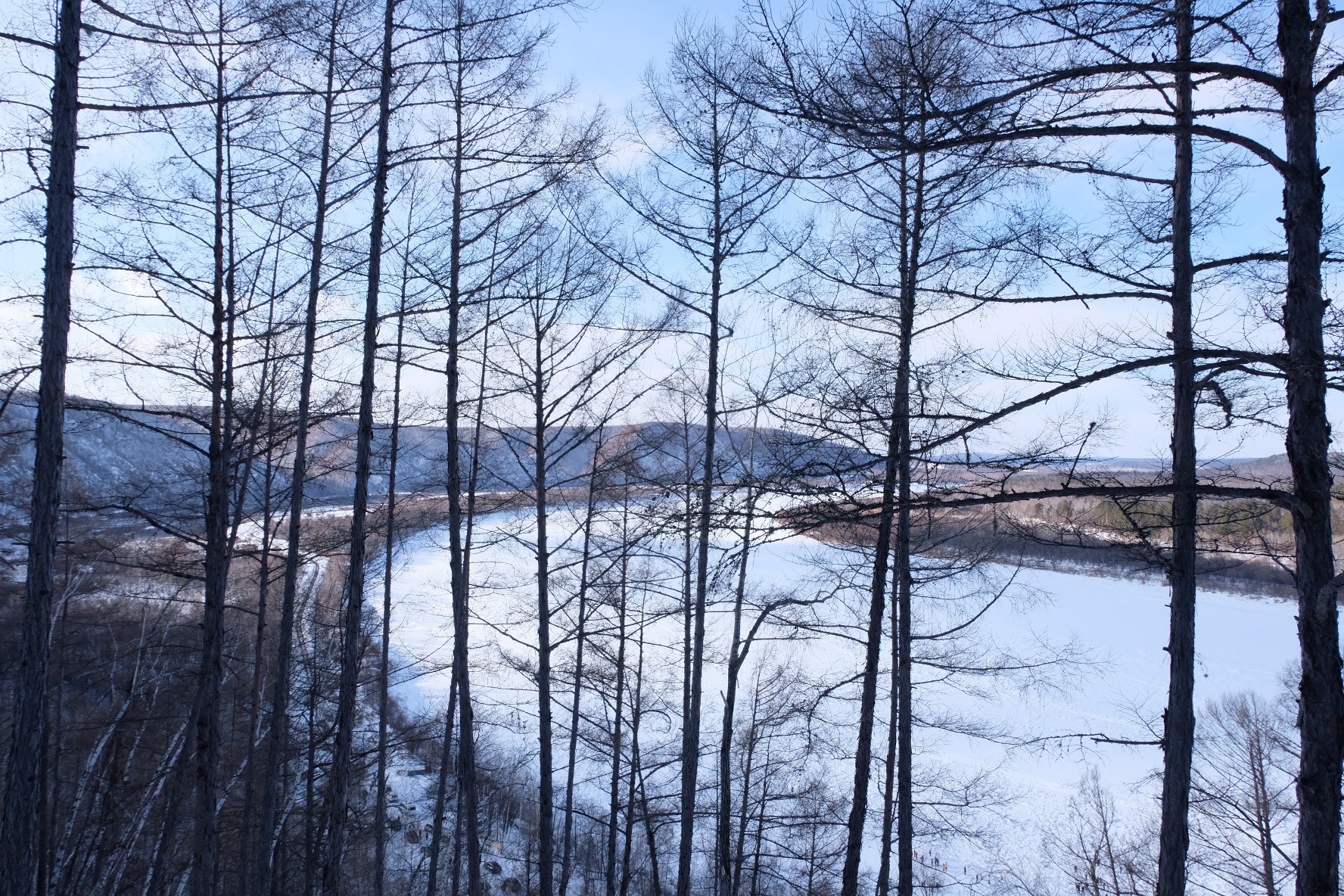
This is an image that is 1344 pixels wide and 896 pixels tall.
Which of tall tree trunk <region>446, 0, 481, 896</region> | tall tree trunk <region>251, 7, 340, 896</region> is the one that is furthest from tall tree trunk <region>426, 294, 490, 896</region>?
tall tree trunk <region>251, 7, 340, 896</region>

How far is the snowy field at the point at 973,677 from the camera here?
35.6ft

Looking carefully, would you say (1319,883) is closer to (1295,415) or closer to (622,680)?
(1295,415)

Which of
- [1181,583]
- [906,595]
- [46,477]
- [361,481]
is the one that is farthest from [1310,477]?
[46,477]

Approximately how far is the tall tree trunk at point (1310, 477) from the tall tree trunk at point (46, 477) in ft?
23.1

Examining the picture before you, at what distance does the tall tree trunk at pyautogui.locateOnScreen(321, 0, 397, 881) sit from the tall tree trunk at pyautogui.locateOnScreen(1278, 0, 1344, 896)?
6.57m

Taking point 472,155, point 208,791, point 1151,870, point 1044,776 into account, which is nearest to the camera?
point 208,791

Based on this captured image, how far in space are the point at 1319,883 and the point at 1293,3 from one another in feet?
14.1

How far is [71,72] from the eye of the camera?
4.98 m

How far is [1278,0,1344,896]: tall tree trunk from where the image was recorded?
3545mm

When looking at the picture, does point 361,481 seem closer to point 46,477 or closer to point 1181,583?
point 46,477

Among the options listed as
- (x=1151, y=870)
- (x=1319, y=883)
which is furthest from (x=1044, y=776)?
(x=1319, y=883)

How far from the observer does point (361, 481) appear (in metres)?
6.76

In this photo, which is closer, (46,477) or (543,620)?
(46,477)

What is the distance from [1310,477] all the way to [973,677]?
54.4 ft
